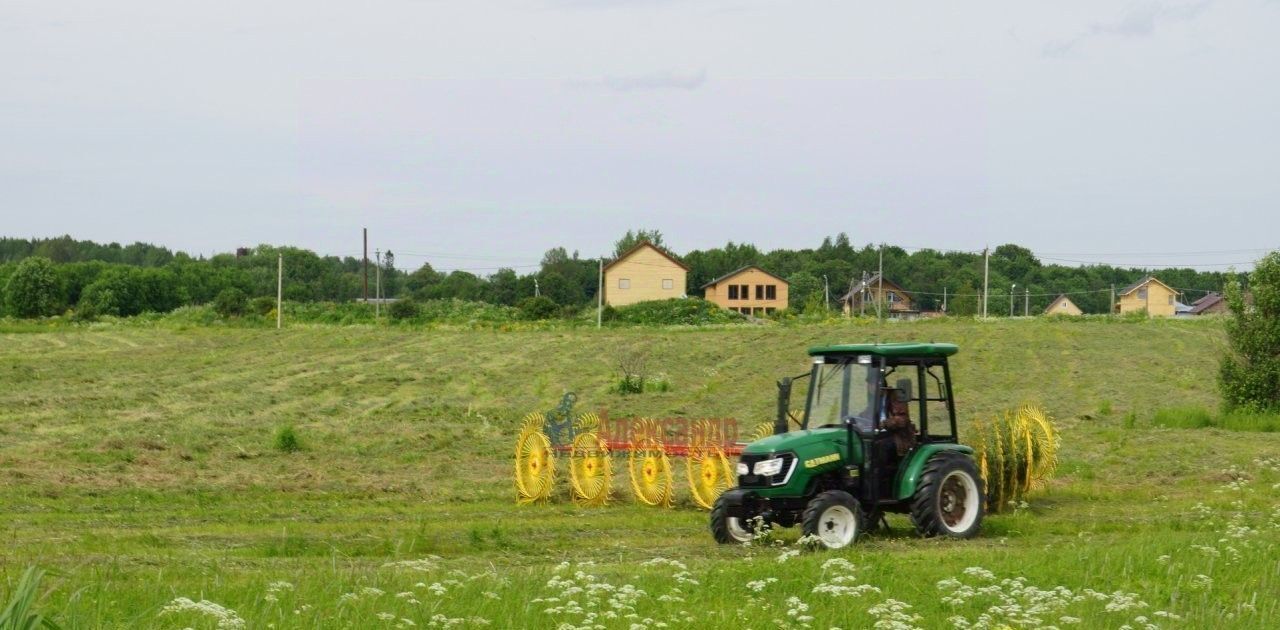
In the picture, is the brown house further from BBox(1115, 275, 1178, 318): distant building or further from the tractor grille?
the tractor grille

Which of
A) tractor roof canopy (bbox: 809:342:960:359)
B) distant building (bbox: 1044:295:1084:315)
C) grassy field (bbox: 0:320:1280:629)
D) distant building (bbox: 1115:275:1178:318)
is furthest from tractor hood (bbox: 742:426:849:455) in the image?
distant building (bbox: 1044:295:1084:315)

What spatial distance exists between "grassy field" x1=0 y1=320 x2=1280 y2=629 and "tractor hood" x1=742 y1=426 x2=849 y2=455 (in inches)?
35.4

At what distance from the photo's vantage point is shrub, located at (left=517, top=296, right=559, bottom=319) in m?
71.6

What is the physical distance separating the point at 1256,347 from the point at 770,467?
57.8 ft

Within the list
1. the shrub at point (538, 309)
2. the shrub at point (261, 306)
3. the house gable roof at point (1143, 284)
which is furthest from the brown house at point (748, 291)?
the shrub at point (261, 306)

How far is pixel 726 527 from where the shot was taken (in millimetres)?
14250

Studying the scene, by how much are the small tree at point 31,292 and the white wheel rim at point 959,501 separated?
87.1 meters

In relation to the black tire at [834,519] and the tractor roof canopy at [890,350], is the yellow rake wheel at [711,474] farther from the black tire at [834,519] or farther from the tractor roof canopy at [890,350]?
the black tire at [834,519]

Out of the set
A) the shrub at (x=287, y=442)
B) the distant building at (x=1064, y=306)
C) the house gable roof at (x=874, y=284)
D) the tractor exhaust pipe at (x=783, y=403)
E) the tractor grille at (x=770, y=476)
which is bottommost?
the shrub at (x=287, y=442)

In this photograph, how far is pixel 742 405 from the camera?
104 feet

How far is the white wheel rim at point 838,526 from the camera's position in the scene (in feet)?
44.8

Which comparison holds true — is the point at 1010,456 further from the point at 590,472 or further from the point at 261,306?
the point at 261,306

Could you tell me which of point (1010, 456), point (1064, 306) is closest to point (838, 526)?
point (1010, 456)

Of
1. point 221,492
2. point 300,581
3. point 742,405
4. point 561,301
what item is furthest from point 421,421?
point 561,301
